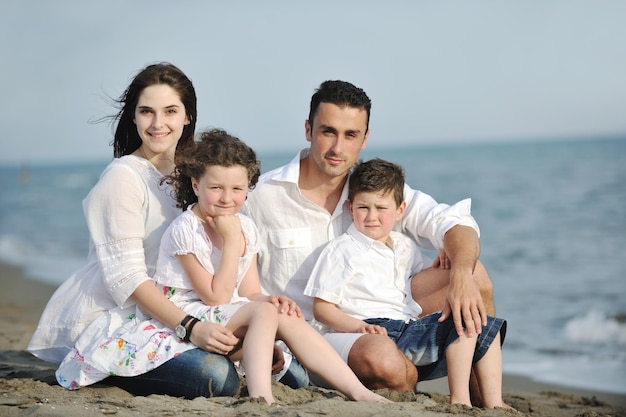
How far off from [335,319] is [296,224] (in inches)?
25.7

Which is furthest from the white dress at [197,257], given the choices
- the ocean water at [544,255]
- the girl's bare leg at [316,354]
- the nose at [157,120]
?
the ocean water at [544,255]

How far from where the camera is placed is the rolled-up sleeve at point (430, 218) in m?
A: 4.44

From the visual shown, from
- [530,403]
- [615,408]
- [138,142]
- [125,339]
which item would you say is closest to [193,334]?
[125,339]

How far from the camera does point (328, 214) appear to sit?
177 inches

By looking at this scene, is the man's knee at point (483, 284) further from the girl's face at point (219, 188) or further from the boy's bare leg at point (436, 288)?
the girl's face at point (219, 188)

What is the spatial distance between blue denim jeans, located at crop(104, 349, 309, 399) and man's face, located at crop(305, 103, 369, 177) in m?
1.25

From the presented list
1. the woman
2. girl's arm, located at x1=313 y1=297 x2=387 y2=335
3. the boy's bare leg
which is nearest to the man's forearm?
the boy's bare leg

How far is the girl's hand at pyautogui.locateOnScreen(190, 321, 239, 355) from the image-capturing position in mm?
3701

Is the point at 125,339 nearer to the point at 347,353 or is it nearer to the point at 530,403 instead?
the point at 347,353

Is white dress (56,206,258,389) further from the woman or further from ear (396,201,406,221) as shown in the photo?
ear (396,201,406,221)

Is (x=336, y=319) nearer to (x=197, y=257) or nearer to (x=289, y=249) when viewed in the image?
(x=289, y=249)

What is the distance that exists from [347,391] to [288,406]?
0.37 meters

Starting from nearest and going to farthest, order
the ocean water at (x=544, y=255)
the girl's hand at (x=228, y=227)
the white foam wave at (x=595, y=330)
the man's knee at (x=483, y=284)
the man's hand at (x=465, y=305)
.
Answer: the girl's hand at (x=228, y=227) < the man's hand at (x=465, y=305) < the man's knee at (x=483, y=284) < the ocean water at (x=544, y=255) < the white foam wave at (x=595, y=330)

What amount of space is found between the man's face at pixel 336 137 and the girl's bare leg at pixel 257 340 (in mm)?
1026
